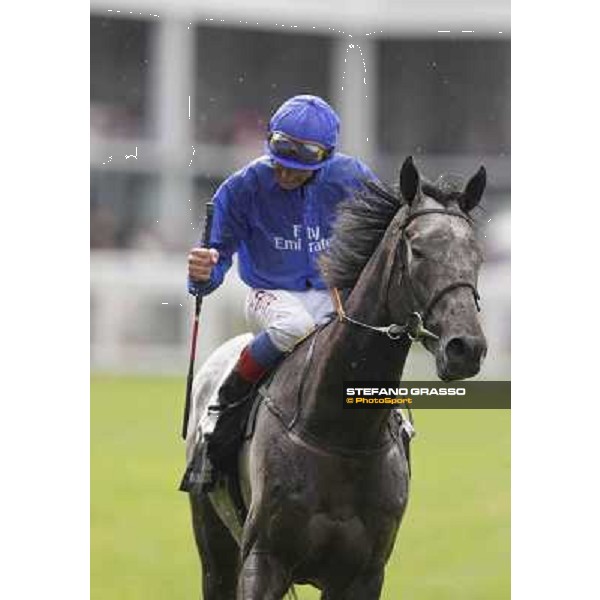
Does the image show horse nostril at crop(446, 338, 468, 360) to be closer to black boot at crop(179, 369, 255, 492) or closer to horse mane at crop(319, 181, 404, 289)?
horse mane at crop(319, 181, 404, 289)

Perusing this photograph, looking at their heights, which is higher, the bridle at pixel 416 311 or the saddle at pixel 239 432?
the bridle at pixel 416 311

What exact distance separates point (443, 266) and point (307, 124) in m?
0.78

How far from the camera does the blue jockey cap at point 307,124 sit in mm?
4070

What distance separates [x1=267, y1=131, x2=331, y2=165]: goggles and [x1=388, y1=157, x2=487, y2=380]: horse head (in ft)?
1.52

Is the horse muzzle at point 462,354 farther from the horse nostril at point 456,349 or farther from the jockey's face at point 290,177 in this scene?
the jockey's face at point 290,177

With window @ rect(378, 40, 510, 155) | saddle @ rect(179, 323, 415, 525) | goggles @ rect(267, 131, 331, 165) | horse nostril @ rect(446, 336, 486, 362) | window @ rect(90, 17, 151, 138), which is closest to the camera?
horse nostril @ rect(446, 336, 486, 362)

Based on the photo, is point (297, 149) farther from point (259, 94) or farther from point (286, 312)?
point (259, 94)

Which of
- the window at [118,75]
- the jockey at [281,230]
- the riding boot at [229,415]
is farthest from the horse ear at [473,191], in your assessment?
the window at [118,75]

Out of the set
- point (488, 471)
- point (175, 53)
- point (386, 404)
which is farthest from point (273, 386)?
point (175, 53)

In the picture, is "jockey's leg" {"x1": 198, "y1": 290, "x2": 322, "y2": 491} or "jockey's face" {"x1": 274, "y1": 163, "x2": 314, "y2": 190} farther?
"jockey's face" {"x1": 274, "y1": 163, "x2": 314, "y2": 190}

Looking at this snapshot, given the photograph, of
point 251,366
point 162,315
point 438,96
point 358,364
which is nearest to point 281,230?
point 251,366

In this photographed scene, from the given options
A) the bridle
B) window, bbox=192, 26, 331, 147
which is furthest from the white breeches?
window, bbox=192, 26, 331, 147

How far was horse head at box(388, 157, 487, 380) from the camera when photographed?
11.2 ft

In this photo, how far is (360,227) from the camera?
3.81 metres
